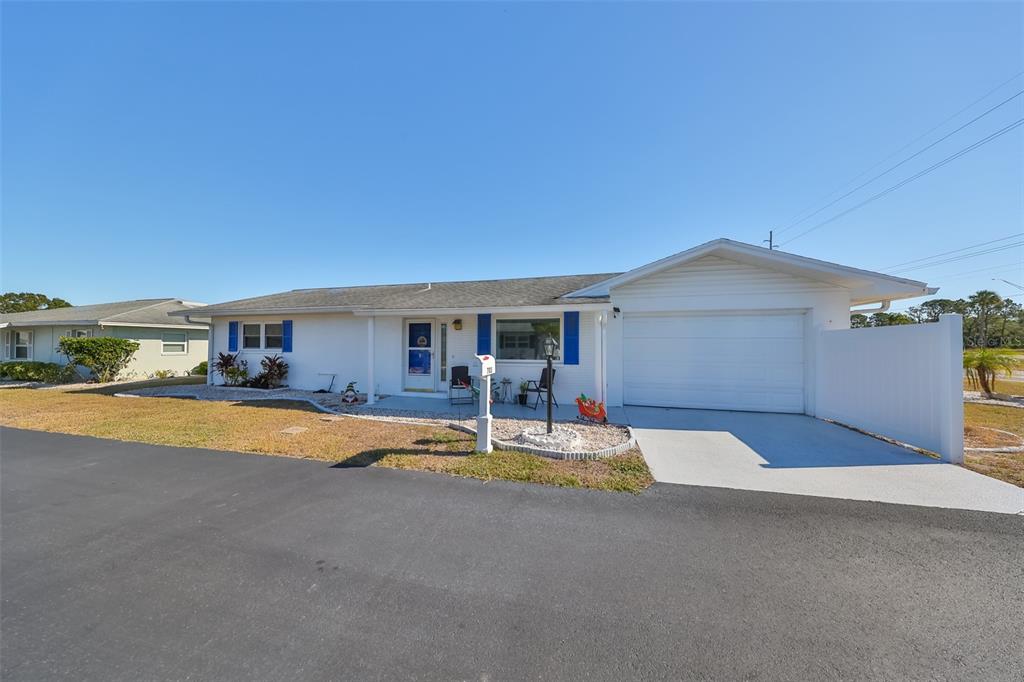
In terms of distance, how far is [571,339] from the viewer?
909 cm

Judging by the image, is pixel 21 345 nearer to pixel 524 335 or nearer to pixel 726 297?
pixel 524 335

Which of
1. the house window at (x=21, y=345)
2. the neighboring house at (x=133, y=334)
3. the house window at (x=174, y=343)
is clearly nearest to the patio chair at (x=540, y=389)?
the neighboring house at (x=133, y=334)

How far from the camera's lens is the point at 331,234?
1473cm

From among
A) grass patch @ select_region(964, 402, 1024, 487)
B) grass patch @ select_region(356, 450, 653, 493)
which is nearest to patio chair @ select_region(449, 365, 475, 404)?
grass patch @ select_region(356, 450, 653, 493)

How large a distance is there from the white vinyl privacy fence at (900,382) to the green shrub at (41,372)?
25.9m

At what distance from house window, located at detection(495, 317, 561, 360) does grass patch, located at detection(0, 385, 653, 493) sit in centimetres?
334

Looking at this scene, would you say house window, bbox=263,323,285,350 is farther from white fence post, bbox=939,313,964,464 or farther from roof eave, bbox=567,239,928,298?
white fence post, bbox=939,313,964,464

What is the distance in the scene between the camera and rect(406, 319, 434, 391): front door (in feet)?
34.2

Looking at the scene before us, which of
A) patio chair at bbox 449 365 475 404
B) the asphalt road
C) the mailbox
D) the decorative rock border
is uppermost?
the mailbox

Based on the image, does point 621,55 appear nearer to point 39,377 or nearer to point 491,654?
point 491,654

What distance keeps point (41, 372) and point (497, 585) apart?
75.7ft

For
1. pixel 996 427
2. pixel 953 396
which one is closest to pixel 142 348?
pixel 953 396

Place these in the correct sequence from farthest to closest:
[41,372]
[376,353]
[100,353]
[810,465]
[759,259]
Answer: [41,372] < [100,353] < [376,353] < [759,259] < [810,465]

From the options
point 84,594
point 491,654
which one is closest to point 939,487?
point 491,654
